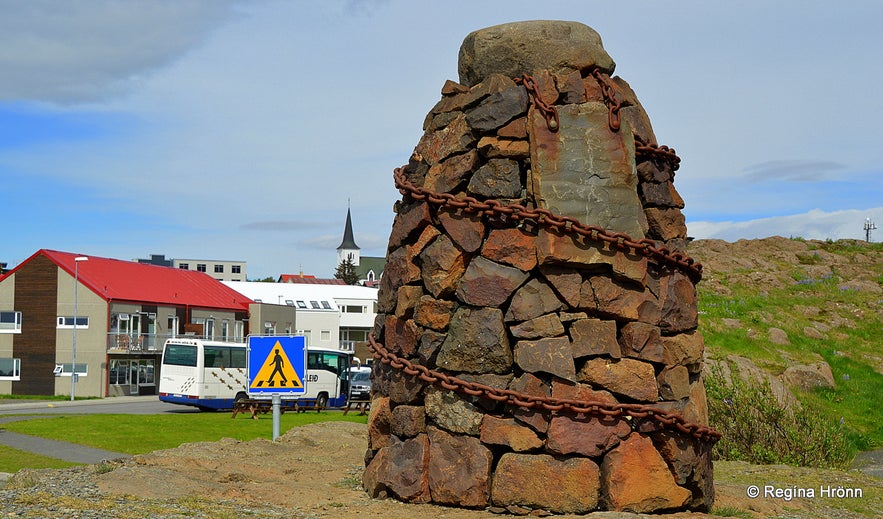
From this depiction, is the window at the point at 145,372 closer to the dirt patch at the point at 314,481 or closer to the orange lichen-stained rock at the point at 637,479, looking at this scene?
the dirt patch at the point at 314,481

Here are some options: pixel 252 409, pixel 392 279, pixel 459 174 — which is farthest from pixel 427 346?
pixel 252 409

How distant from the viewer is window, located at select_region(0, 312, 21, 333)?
51531 mm

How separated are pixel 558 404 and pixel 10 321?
49793mm

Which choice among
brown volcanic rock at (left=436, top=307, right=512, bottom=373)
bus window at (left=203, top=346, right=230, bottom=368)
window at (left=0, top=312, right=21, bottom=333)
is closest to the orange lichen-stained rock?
brown volcanic rock at (left=436, top=307, right=512, bottom=373)

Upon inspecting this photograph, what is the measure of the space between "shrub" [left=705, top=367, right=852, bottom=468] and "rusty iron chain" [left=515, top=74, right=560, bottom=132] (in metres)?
7.58

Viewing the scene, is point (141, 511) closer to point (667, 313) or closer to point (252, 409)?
point (667, 313)

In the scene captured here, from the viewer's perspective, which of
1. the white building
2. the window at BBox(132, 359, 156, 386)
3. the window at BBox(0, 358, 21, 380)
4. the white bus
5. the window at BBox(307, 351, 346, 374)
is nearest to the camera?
the white bus

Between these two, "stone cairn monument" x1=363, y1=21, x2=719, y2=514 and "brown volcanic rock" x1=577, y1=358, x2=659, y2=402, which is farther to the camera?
"brown volcanic rock" x1=577, y1=358, x2=659, y2=402

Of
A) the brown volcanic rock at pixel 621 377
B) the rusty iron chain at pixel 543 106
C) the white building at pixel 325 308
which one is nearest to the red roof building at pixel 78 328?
the white building at pixel 325 308

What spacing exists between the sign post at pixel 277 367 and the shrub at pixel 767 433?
6273 millimetres

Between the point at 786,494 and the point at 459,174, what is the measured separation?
5.31m

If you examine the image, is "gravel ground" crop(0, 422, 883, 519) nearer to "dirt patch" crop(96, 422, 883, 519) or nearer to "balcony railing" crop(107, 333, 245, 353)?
"dirt patch" crop(96, 422, 883, 519)

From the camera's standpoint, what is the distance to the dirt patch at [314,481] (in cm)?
879

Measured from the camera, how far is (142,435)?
877 inches
